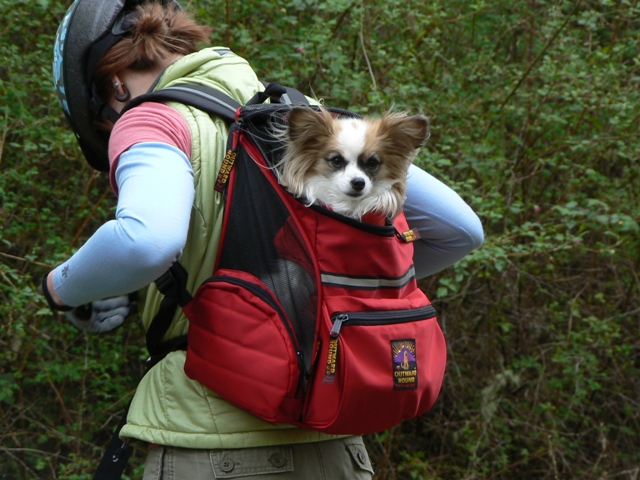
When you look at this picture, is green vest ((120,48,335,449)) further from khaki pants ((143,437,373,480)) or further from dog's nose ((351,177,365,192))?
dog's nose ((351,177,365,192))

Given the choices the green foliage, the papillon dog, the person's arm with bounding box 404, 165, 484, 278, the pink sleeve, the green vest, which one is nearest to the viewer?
the pink sleeve

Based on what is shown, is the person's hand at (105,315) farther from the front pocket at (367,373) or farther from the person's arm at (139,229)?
the front pocket at (367,373)

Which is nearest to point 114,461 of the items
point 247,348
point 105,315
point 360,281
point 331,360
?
point 105,315

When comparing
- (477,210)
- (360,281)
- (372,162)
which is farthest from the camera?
(477,210)

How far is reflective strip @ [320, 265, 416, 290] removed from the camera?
67.0 inches

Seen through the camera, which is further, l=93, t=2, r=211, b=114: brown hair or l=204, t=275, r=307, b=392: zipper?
l=93, t=2, r=211, b=114: brown hair

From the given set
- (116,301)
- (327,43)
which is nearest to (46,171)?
(327,43)

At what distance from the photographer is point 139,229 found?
1469mm

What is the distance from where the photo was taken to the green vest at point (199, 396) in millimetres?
1722

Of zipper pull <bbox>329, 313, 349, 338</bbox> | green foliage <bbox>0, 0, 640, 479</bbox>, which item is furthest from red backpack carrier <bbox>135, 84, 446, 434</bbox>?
green foliage <bbox>0, 0, 640, 479</bbox>

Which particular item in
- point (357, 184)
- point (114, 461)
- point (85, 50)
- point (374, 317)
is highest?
point (85, 50)

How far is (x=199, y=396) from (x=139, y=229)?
18.1 inches

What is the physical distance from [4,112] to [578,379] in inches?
147

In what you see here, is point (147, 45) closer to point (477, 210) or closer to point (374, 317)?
point (374, 317)
